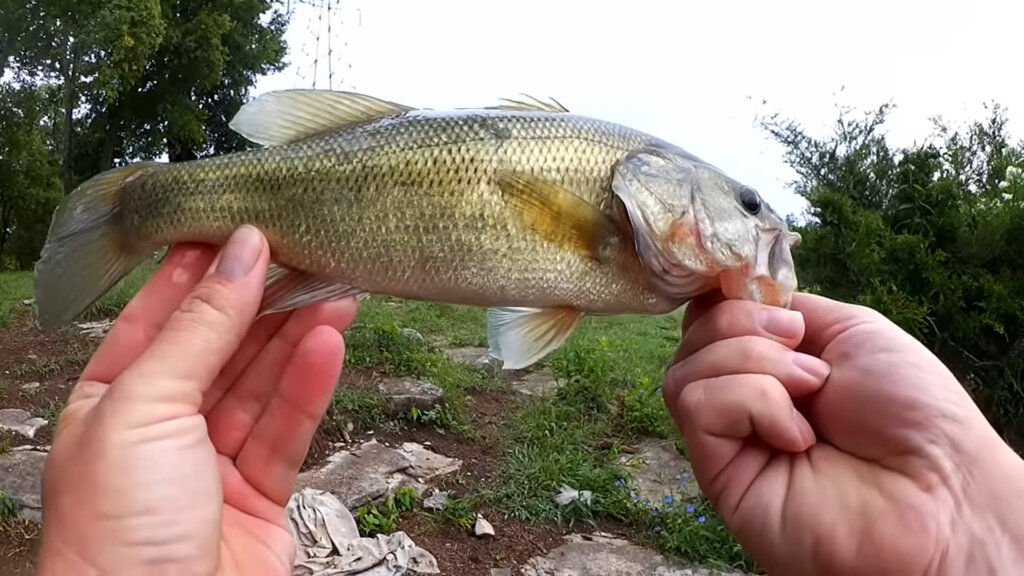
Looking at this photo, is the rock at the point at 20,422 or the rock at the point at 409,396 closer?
the rock at the point at 20,422

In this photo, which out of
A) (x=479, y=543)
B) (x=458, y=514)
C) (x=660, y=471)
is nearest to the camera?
(x=479, y=543)

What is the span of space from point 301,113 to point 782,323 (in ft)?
4.66

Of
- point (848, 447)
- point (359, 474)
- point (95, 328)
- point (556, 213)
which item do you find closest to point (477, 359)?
point (359, 474)

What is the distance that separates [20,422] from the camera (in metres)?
5.61

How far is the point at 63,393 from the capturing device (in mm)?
6371

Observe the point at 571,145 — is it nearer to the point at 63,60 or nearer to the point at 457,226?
the point at 457,226

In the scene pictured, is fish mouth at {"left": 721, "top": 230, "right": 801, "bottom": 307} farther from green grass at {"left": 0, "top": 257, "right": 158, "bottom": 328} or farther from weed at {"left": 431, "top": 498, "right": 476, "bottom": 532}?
green grass at {"left": 0, "top": 257, "right": 158, "bottom": 328}

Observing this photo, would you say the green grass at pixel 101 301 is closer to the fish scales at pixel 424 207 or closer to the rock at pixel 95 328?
the rock at pixel 95 328

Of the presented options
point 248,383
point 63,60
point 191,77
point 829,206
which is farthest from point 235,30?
point 248,383

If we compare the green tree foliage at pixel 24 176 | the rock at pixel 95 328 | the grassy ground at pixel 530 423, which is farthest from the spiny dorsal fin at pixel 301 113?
the green tree foliage at pixel 24 176

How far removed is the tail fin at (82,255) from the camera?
2086 millimetres

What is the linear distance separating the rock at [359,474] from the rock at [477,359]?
214cm

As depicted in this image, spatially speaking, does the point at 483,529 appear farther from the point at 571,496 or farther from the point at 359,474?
the point at 359,474

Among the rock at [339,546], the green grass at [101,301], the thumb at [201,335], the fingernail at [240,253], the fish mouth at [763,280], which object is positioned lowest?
the green grass at [101,301]
